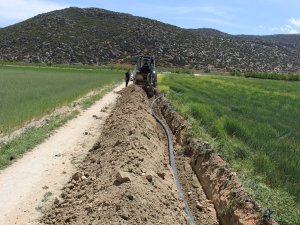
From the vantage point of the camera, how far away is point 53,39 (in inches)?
3848

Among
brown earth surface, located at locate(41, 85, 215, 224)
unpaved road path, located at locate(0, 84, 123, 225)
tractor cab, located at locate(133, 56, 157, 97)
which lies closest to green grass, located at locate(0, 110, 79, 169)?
unpaved road path, located at locate(0, 84, 123, 225)

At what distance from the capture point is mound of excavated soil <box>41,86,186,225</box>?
6270 millimetres

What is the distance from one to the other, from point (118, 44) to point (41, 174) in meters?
92.8

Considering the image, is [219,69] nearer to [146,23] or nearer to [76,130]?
[146,23]

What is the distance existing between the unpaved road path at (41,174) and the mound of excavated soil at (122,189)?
1.02 feet

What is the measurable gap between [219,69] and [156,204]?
303 ft

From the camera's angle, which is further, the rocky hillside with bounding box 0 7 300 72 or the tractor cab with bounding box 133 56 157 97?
the rocky hillside with bounding box 0 7 300 72

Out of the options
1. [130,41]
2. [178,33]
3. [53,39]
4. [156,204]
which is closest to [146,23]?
[178,33]

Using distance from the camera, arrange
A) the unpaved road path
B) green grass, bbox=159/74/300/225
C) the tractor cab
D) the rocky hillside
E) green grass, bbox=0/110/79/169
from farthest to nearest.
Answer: the rocky hillside → the tractor cab → green grass, bbox=0/110/79/169 → the unpaved road path → green grass, bbox=159/74/300/225

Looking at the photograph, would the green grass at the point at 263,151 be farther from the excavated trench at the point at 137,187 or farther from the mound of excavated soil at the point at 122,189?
the mound of excavated soil at the point at 122,189

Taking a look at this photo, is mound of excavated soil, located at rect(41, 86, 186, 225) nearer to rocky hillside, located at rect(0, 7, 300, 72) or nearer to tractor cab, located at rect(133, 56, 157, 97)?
tractor cab, located at rect(133, 56, 157, 97)

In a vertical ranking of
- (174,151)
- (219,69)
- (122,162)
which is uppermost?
(122,162)

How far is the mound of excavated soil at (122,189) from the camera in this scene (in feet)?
20.6

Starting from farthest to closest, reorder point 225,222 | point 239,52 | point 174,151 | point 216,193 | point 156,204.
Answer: point 239,52, point 174,151, point 216,193, point 225,222, point 156,204
